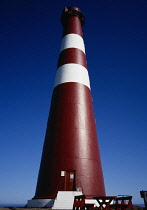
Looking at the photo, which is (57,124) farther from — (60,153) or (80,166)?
(80,166)

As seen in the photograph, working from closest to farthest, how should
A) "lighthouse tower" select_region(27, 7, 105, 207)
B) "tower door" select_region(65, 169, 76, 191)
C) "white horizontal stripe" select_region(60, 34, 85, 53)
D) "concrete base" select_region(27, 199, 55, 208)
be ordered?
"concrete base" select_region(27, 199, 55, 208) < "tower door" select_region(65, 169, 76, 191) < "lighthouse tower" select_region(27, 7, 105, 207) < "white horizontal stripe" select_region(60, 34, 85, 53)

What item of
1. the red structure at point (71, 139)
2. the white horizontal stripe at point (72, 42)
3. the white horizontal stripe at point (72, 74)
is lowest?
the red structure at point (71, 139)

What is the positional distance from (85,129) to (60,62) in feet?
17.9

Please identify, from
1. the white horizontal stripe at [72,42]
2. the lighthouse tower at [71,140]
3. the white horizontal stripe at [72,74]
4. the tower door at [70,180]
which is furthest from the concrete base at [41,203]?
the white horizontal stripe at [72,42]

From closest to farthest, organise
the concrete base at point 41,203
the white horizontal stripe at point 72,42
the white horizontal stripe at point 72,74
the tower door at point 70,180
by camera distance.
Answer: the concrete base at point 41,203 → the tower door at point 70,180 → the white horizontal stripe at point 72,74 → the white horizontal stripe at point 72,42

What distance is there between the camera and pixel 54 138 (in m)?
10.5

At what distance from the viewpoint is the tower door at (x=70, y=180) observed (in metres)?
9.14

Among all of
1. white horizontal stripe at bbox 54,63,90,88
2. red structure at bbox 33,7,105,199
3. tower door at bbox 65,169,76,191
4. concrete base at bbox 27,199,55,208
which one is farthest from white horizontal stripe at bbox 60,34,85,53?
concrete base at bbox 27,199,55,208

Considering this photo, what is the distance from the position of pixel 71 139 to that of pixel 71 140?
0.19 ft

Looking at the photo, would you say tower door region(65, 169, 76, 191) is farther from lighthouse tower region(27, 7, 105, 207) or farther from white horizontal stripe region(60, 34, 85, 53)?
white horizontal stripe region(60, 34, 85, 53)

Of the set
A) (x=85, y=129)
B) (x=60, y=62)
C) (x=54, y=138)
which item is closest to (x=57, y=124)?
(x=54, y=138)

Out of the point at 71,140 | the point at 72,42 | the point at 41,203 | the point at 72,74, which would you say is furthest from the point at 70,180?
the point at 72,42

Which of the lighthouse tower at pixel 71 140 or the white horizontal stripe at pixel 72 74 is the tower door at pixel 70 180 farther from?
the white horizontal stripe at pixel 72 74

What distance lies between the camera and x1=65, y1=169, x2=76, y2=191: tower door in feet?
30.0
